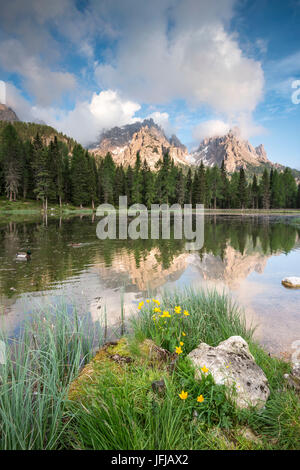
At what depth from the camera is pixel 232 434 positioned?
238 cm

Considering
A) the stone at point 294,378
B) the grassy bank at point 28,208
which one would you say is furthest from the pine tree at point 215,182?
the stone at point 294,378

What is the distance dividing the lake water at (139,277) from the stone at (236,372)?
190 cm

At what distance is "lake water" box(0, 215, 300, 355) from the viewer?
247 inches

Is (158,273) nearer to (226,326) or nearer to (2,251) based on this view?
(226,326)

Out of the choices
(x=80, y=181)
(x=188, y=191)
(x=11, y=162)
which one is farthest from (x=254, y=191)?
(x=11, y=162)

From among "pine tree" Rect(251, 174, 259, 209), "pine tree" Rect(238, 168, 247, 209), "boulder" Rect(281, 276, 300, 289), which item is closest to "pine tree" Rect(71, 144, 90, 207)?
"pine tree" Rect(238, 168, 247, 209)

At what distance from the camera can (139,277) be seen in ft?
32.4

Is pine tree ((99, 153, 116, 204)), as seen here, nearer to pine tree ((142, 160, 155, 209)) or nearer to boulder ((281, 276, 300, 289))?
pine tree ((142, 160, 155, 209))

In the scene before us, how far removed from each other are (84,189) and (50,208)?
11.7 m

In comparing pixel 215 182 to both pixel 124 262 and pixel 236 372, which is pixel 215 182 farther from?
pixel 236 372

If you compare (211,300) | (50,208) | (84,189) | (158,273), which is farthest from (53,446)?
(84,189)

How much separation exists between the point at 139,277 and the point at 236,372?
7.00m

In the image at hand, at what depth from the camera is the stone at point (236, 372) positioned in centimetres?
280

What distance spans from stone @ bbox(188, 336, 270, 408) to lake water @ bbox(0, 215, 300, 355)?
Answer: 74.6 inches
